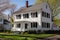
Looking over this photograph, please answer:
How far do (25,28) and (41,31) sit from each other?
158 inches

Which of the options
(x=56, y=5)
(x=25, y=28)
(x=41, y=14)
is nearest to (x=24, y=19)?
(x=25, y=28)

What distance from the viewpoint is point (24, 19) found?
40.4 m

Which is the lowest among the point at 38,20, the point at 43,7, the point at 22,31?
the point at 22,31

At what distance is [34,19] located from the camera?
38.1 m

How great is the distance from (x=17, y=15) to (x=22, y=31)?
5849mm

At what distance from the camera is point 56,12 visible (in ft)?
173

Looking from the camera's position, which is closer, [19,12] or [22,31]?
[22,31]

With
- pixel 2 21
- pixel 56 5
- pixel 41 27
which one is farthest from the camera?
pixel 2 21

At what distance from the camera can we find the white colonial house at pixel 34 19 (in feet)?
123

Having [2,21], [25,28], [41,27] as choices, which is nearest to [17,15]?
[25,28]

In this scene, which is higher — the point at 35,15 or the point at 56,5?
the point at 56,5

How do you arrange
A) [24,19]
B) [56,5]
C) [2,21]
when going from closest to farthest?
[24,19]
[56,5]
[2,21]

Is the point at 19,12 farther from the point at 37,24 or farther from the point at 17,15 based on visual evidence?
the point at 37,24

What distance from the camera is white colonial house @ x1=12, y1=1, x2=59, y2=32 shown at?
37.6m
